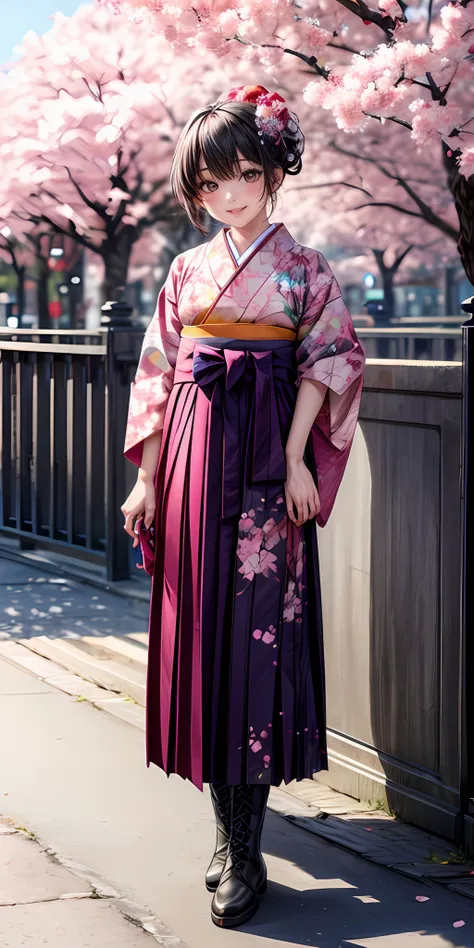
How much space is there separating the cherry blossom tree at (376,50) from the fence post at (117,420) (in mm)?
1635

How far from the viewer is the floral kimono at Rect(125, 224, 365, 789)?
2602mm

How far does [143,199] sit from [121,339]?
975cm

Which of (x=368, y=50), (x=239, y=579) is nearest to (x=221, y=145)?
(x=239, y=579)

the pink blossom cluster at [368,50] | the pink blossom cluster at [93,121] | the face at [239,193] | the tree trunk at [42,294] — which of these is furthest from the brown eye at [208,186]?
the tree trunk at [42,294]

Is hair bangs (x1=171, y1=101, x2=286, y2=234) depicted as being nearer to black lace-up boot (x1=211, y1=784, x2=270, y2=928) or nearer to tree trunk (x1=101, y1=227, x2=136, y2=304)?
black lace-up boot (x1=211, y1=784, x2=270, y2=928)

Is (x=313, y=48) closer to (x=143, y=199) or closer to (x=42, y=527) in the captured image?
(x=42, y=527)

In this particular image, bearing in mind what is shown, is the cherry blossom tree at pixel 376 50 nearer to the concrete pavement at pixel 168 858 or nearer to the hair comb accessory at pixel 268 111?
the hair comb accessory at pixel 268 111

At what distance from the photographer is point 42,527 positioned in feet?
21.8

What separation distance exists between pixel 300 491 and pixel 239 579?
226 millimetres

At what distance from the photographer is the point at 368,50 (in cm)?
661

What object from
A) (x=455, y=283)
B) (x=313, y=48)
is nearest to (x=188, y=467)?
(x=313, y=48)

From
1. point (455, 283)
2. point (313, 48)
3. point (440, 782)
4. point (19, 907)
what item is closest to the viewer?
point (19, 907)

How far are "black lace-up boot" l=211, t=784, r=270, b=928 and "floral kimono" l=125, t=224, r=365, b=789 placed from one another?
68mm

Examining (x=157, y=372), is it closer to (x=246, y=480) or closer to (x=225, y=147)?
(x=246, y=480)
